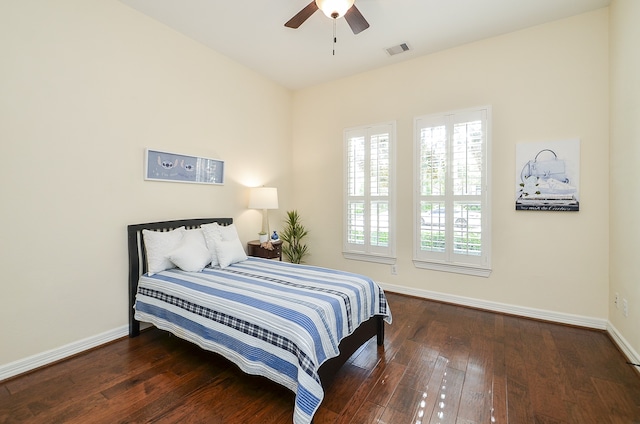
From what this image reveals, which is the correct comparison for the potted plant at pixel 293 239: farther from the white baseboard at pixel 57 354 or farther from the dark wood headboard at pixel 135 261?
the white baseboard at pixel 57 354

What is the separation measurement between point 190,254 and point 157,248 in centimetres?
32

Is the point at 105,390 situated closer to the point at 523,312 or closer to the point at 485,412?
the point at 485,412

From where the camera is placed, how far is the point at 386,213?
400cm

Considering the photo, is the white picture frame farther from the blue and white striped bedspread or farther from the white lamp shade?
the blue and white striped bedspread

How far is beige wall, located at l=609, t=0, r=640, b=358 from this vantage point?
7.32 ft

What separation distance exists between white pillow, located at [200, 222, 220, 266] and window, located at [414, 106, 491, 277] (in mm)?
2483

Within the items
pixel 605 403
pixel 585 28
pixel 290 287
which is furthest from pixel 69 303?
pixel 585 28

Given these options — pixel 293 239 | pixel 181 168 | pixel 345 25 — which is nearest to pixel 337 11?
pixel 345 25

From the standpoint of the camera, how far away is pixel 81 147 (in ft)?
8.23

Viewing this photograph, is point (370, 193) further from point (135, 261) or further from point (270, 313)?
point (135, 261)

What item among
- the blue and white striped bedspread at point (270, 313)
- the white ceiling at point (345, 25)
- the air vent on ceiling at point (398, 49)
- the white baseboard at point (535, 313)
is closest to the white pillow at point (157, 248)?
the blue and white striped bedspread at point (270, 313)

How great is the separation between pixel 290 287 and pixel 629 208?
2.83 meters

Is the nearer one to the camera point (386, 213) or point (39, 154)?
point (39, 154)

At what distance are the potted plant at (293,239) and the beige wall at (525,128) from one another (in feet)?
3.85
